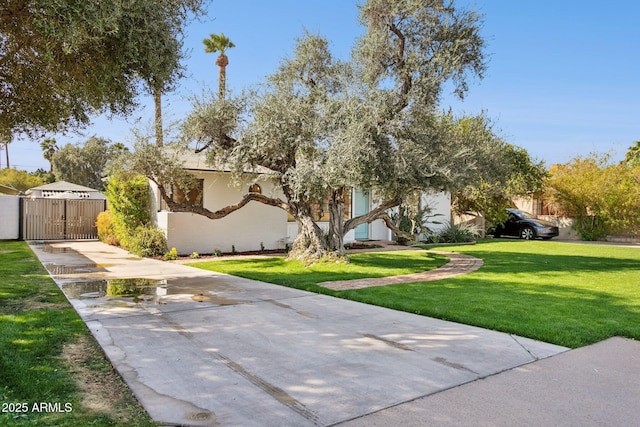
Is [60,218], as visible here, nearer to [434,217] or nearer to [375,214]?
[375,214]

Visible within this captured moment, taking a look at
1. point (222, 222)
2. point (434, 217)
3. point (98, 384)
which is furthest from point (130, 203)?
point (434, 217)

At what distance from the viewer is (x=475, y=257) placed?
14406 mm

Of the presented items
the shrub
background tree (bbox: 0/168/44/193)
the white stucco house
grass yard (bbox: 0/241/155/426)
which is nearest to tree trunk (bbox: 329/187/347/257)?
the white stucco house

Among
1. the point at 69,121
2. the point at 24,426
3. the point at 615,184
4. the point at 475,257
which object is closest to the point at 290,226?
the point at 475,257

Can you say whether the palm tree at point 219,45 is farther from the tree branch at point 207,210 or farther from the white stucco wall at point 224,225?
the tree branch at point 207,210

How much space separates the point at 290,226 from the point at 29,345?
1267cm

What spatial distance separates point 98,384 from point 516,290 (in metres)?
7.36

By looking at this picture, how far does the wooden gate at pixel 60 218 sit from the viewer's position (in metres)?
20.0

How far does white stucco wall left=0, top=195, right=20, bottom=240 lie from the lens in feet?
63.5

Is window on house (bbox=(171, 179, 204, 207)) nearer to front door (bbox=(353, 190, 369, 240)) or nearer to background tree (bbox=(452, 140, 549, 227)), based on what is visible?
front door (bbox=(353, 190, 369, 240))

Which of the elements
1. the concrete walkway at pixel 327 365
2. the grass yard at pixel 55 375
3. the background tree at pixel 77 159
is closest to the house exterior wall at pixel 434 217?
the concrete walkway at pixel 327 365

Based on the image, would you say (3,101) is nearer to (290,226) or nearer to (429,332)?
(429,332)

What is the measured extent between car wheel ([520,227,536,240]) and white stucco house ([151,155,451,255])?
401 inches

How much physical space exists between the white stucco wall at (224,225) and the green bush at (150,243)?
9.9 inches
